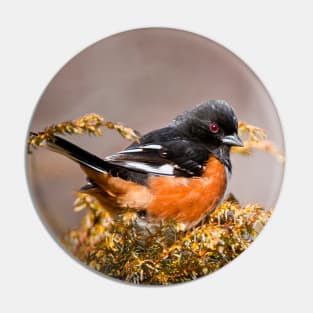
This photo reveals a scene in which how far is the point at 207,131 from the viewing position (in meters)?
2.02

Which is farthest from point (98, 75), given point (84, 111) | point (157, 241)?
point (157, 241)

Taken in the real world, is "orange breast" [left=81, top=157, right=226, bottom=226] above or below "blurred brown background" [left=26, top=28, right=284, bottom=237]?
below

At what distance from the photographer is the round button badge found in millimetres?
1938

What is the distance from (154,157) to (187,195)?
18 centimetres

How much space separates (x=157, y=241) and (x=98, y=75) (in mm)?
614

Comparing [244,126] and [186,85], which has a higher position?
[186,85]

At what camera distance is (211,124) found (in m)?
2.02

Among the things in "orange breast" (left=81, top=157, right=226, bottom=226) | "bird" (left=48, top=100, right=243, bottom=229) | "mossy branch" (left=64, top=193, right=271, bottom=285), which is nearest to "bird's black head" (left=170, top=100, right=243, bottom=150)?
"bird" (left=48, top=100, right=243, bottom=229)

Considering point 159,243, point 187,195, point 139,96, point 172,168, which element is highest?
point 139,96

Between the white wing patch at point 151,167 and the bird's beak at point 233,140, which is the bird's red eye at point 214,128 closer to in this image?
the bird's beak at point 233,140

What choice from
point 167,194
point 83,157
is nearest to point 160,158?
point 167,194

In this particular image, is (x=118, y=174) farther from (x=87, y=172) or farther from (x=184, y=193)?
(x=184, y=193)

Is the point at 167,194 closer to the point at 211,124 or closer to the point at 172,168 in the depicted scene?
the point at 172,168

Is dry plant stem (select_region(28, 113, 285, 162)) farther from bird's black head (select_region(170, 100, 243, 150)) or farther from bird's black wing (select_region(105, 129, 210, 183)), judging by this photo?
bird's black head (select_region(170, 100, 243, 150))
